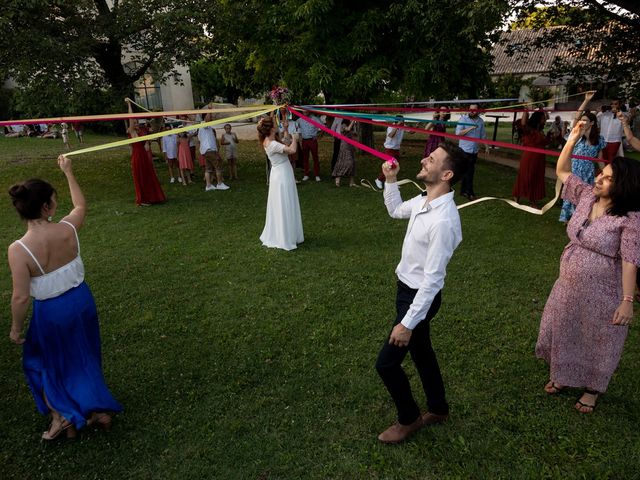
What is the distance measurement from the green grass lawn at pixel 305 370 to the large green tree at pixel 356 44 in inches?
199

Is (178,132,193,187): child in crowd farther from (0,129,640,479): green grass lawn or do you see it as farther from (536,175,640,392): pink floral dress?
(536,175,640,392): pink floral dress

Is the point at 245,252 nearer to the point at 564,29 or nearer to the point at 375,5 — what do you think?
the point at 375,5

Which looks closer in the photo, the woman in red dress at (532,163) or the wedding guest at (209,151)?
the woman in red dress at (532,163)

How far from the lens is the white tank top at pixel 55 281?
299cm

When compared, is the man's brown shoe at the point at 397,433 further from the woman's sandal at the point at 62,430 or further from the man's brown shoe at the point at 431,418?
the woman's sandal at the point at 62,430

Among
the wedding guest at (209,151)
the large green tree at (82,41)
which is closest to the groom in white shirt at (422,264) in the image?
the wedding guest at (209,151)

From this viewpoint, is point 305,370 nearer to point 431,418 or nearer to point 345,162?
point 431,418

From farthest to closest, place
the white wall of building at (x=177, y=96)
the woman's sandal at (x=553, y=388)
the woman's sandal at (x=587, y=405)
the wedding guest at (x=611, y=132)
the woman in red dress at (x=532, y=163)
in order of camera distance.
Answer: the white wall of building at (x=177, y=96) < the wedding guest at (x=611, y=132) < the woman in red dress at (x=532, y=163) < the woman's sandal at (x=553, y=388) < the woman's sandal at (x=587, y=405)

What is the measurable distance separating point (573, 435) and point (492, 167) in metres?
13.0

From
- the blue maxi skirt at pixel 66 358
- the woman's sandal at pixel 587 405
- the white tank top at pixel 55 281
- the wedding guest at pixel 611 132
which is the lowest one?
the woman's sandal at pixel 587 405

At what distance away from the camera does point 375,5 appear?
1179cm

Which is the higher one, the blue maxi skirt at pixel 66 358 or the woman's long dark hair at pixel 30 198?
the woman's long dark hair at pixel 30 198

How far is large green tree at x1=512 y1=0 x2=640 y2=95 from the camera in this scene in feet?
31.8

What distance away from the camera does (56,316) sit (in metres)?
3.10
